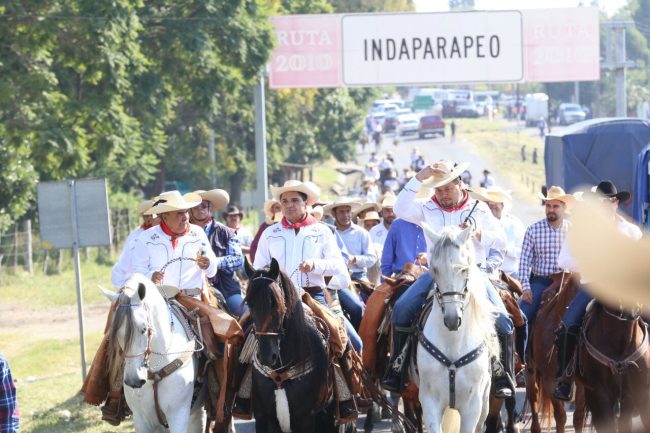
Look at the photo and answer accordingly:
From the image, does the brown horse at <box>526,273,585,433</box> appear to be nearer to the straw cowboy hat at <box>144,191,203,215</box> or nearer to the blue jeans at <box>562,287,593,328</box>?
the blue jeans at <box>562,287,593,328</box>

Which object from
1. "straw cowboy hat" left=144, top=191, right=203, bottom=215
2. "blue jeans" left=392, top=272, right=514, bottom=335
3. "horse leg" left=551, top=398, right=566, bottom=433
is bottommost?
"horse leg" left=551, top=398, right=566, bottom=433

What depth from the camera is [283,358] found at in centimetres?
1026

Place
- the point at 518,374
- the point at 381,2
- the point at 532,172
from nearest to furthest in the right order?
the point at 518,374 → the point at 532,172 → the point at 381,2

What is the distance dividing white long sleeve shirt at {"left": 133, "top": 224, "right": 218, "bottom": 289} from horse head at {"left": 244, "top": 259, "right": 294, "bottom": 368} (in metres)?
1.19

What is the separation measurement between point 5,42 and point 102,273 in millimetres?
11030

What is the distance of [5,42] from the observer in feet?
84.6

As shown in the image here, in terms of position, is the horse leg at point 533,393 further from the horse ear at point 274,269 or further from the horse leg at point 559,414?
the horse ear at point 274,269

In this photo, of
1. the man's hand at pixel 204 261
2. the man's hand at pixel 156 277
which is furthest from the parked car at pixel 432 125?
the man's hand at pixel 156 277

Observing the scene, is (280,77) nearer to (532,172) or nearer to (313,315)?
(313,315)

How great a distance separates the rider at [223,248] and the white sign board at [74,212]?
3.64m

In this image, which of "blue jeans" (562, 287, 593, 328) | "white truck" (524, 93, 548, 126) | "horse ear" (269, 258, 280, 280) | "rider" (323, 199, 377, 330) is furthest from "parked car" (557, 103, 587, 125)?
"horse ear" (269, 258, 280, 280)

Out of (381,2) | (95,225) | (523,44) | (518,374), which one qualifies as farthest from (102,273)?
(381,2)

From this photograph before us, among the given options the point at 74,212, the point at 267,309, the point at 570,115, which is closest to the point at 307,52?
the point at 74,212

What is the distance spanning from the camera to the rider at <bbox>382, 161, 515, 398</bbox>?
1089 centimetres
